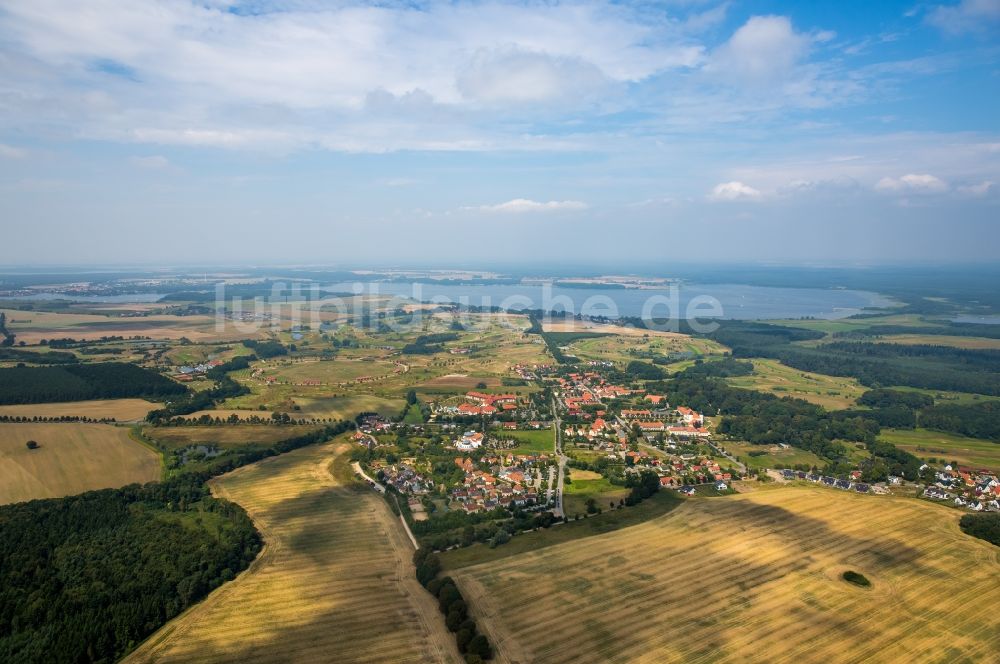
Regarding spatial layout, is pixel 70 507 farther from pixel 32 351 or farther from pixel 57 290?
pixel 57 290

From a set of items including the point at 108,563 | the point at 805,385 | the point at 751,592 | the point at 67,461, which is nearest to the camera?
the point at 751,592

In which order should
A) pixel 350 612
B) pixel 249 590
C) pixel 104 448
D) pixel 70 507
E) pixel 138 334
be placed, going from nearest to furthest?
pixel 350 612
pixel 249 590
pixel 70 507
pixel 104 448
pixel 138 334

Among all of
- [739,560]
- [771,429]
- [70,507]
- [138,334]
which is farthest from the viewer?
[138,334]

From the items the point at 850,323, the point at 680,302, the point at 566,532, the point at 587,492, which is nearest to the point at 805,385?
the point at 587,492

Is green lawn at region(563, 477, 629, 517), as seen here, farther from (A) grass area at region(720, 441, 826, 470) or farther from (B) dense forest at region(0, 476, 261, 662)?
(B) dense forest at region(0, 476, 261, 662)

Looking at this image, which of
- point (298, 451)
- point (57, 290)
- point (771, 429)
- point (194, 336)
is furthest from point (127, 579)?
point (57, 290)

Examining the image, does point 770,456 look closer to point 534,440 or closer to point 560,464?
point 560,464

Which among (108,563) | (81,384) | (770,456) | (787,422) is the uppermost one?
(81,384)
